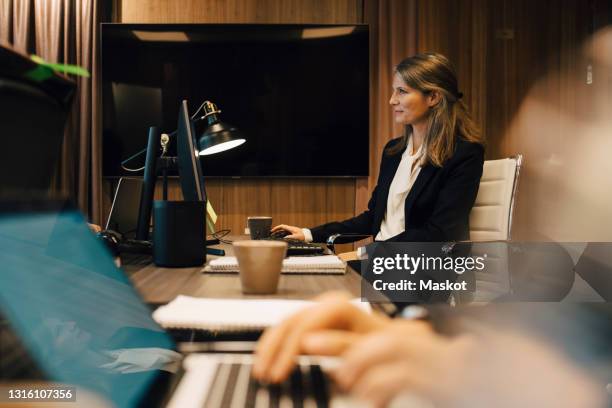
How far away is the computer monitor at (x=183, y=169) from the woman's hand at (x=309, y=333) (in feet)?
2.89

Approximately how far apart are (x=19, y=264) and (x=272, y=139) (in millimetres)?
2799

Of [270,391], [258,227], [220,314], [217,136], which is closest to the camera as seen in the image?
[270,391]

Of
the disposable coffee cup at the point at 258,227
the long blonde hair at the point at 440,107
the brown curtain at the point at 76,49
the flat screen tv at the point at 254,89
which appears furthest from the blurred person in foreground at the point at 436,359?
the brown curtain at the point at 76,49

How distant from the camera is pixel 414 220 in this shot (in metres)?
1.67

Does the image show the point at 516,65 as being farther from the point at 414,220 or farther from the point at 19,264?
the point at 19,264

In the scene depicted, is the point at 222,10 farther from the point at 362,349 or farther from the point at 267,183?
the point at 362,349

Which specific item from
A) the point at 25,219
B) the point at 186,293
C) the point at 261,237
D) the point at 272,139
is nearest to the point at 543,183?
the point at 272,139

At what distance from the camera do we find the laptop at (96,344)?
0.28 metres

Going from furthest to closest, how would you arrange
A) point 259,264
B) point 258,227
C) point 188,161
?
point 258,227
point 188,161
point 259,264

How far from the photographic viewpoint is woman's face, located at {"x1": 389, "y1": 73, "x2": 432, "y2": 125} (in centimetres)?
172

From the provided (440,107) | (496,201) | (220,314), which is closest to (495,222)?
(496,201)

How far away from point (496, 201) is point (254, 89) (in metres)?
1.78

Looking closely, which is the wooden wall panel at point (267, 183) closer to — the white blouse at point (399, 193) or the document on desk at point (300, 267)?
the white blouse at point (399, 193)

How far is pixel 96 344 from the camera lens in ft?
1.08
